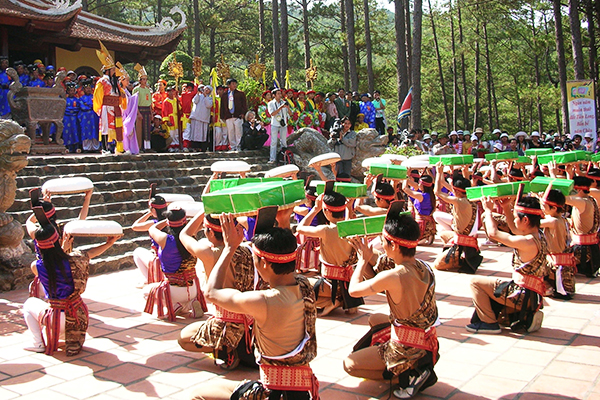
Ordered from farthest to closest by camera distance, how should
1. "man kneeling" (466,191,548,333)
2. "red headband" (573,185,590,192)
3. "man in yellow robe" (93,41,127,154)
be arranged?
1. "man in yellow robe" (93,41,127,154)
2. "red headband" (573,185,590,192)
3. "man kneeling" (466,191,548,333)

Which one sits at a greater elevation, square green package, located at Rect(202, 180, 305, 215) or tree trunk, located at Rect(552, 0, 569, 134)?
tree trunk, located at Rect(552, 0, 569, 134)

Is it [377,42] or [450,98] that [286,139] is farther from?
[450,98]

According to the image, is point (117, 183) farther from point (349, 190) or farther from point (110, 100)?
point (349, 190)

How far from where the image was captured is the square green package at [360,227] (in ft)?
12.3

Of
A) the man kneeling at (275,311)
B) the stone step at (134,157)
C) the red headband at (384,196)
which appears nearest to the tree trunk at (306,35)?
the stone step at (134,157)

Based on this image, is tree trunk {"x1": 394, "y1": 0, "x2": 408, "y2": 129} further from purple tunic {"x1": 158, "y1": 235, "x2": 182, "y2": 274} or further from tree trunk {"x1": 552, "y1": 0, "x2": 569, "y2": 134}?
purple tunic {"x1": 158, "y1": 235, "x2": 182, "y2": 274}

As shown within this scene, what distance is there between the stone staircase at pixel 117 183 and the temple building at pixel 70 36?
5283 mm

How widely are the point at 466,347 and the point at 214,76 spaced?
36.0 feet

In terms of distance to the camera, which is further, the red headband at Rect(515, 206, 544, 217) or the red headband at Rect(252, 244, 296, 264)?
the red headband at Rect(515, 206, 544, 217)

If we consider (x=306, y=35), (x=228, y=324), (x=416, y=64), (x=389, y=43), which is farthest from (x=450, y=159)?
(x=389, y=43)

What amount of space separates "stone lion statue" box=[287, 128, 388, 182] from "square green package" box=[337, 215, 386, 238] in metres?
9.12

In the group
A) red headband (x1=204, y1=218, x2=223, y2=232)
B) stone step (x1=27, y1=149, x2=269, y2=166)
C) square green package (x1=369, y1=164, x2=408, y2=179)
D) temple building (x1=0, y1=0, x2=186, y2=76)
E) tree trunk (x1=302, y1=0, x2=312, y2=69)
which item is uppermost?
tree trunk (x1=302, y1=0, x2=312, y2=69)

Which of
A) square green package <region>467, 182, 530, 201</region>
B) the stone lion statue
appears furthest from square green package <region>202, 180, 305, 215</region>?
the stone lion statue

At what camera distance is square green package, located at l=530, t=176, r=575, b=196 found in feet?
19.9
